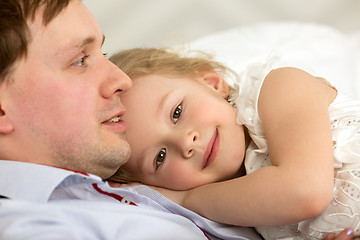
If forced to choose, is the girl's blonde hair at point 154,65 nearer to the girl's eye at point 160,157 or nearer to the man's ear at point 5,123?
the girl's eye at point 160,157

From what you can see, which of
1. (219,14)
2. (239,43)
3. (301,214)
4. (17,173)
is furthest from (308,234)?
(219,14)

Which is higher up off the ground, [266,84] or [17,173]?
[266,84]

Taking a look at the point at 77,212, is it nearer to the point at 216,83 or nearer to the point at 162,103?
the point at 162,103

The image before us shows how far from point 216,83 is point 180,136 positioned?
28cm

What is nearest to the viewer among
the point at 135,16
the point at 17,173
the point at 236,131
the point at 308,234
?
the point at 17,173

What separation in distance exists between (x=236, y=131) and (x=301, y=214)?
0.99 ft

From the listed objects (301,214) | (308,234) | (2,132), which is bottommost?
(308,234)

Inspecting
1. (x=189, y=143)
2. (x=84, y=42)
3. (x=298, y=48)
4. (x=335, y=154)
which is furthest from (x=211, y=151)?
(x=298, y=48)

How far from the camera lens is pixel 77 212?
Answer: 1018mm

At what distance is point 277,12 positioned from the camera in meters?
2.39

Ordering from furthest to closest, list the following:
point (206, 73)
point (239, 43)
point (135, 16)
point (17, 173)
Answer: point (135, 16) < point (239, 43) < point (206, 73) < point (17, 173)

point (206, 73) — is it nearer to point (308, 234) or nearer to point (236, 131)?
point (236, 131)

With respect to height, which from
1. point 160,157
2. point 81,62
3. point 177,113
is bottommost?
point 160,157

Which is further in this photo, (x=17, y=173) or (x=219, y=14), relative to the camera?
(x=219, y=14)
